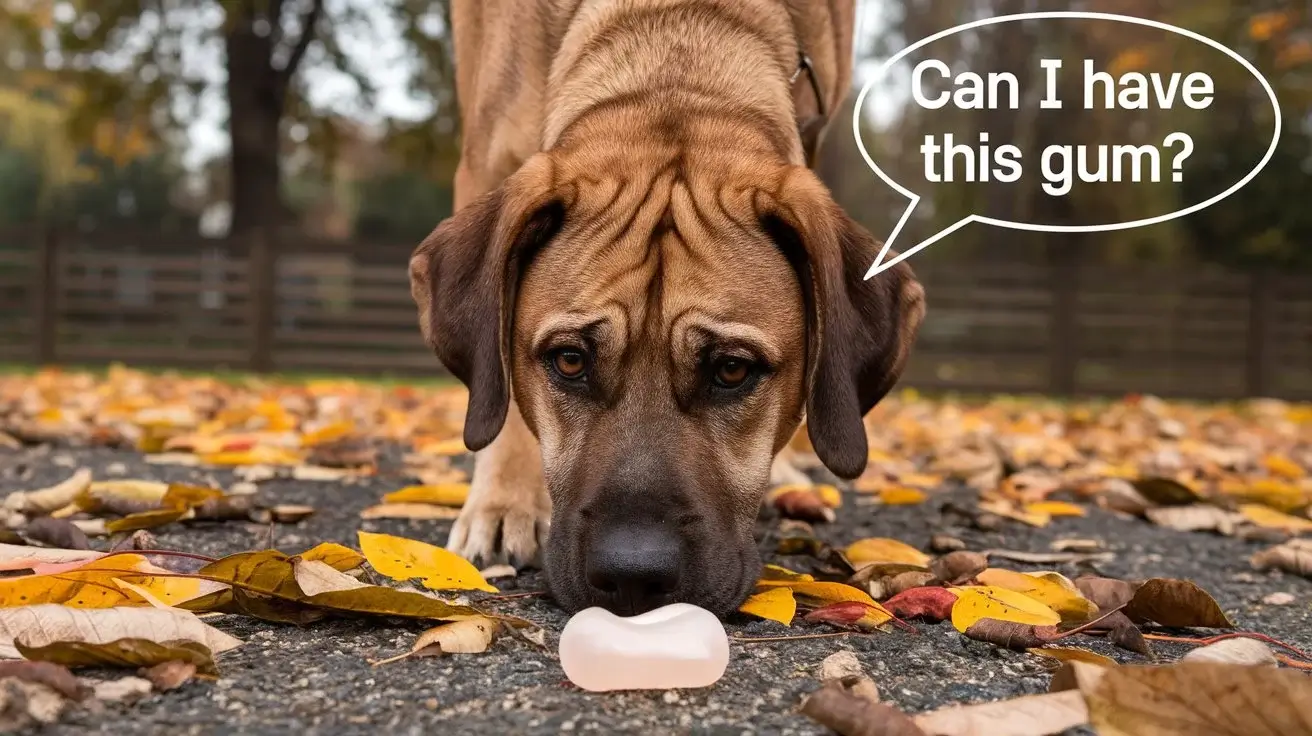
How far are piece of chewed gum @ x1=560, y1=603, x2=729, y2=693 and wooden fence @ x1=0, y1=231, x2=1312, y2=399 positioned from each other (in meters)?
14.5

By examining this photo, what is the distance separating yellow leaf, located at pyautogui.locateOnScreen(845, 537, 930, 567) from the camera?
320 cm

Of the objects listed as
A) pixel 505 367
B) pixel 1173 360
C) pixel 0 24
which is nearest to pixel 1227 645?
pixel 505 367

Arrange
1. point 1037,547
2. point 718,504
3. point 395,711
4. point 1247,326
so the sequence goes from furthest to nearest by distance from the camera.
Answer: point 1247,326 → point 1037,547 → point 718,504 → point 395,711

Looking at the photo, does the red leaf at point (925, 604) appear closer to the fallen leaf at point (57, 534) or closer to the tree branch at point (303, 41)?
the fallen leaf at point (57, 534)

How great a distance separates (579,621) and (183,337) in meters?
16.8

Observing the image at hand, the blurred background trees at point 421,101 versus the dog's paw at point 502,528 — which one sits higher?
the blurred background trees at point 421,101

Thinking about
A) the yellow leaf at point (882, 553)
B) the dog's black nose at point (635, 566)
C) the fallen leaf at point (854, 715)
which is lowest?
the yellow leaf at point (882, 553)

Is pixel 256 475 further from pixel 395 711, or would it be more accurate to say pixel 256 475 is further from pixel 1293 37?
pixel 1293 37

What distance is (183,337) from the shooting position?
56.3 feet

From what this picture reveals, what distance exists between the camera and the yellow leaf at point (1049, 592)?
8.43ft

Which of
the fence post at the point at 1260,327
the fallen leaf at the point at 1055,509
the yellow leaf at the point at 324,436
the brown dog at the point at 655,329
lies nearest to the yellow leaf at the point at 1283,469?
the fallen leaf at the point at 1055,509

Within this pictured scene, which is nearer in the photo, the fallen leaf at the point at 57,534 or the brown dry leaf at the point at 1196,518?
the fallen leaf at the point at 57,534

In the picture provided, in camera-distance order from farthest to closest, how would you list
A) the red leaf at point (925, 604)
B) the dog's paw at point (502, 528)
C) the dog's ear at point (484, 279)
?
the dog's paw at point (502, 528), the dog's ear at point (484, 279), the red leaf at point (925, 604)

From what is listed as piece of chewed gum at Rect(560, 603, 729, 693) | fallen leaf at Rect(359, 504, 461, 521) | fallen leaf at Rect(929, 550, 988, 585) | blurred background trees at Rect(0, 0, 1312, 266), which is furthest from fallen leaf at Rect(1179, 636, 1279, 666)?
blurred background trees at Rect(0, 0, 1312, 266)
